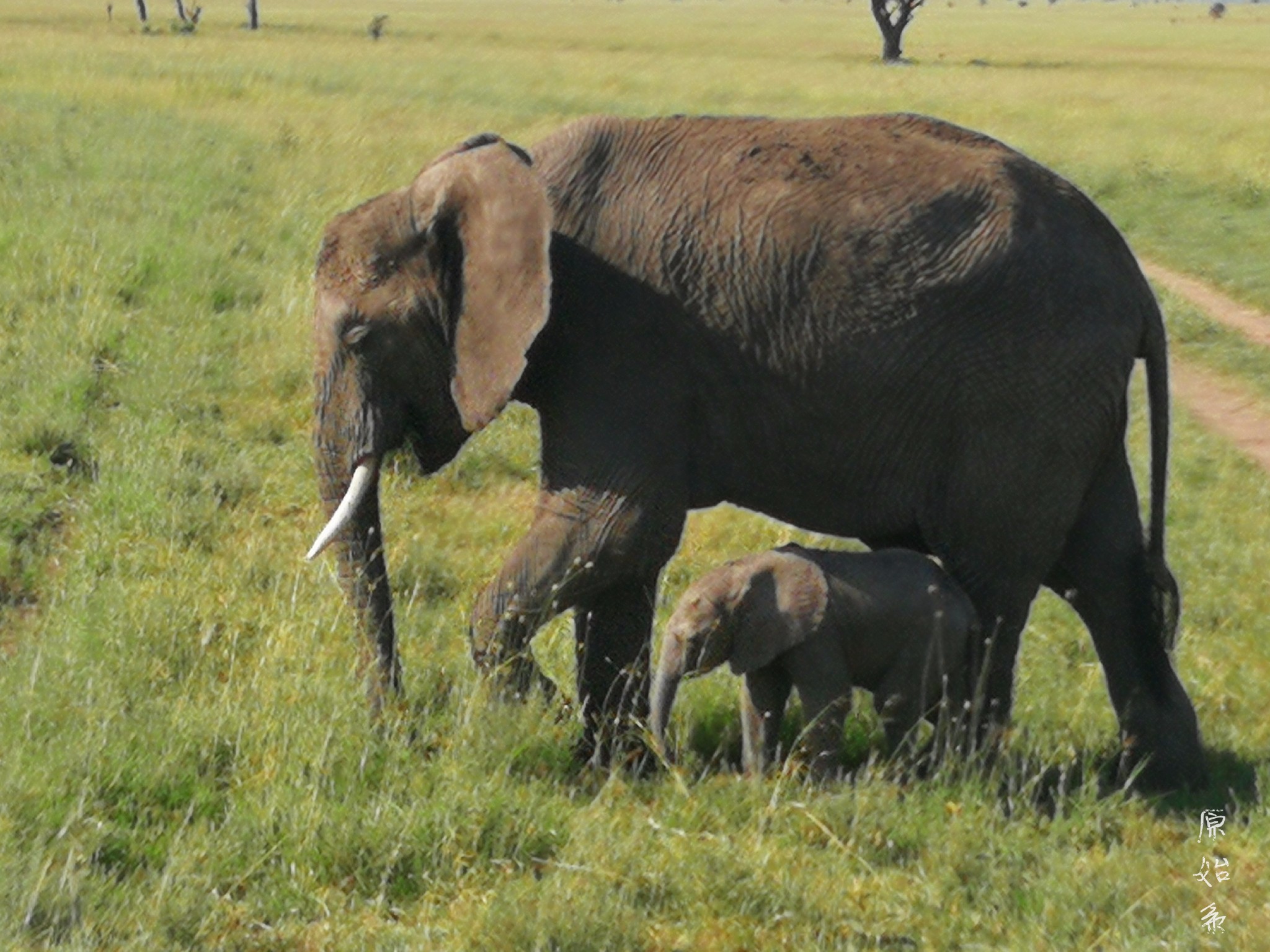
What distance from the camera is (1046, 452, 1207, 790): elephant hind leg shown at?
252 inches

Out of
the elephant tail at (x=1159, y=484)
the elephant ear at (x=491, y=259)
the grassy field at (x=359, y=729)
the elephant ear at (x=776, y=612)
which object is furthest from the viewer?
the elephant tail at (x=1159, y=484)

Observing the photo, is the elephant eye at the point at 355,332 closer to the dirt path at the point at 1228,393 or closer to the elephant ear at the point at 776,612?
the elephant ear at the point at 776,612

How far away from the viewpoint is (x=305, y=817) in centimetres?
529

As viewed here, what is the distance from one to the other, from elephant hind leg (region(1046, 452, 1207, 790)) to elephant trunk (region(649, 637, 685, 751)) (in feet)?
4.45

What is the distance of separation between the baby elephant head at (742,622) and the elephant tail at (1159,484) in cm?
120

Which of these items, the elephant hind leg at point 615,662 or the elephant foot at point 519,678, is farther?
the elephant hind leg at point 615,662

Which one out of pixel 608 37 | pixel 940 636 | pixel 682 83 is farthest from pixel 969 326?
pixel 608 37

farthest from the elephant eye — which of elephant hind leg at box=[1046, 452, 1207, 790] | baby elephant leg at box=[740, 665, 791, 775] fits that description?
elephant hind leg at box=[1046, 452, 1207, 790]

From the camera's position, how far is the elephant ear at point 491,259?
5633 millimetres

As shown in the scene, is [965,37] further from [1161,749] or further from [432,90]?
[1161,749]

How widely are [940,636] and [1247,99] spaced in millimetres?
31963

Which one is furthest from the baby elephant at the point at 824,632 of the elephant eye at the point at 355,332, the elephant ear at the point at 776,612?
the elephant eye at the point at 355,332

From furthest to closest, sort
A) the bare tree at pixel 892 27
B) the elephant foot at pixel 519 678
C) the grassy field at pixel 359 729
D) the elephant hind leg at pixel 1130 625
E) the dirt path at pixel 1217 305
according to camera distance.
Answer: the bare tree at pixel 892 27, the dirt path at pixel 1217 305, the elephant hind leg at pixel 1130 625, the elephant foot at pixel 519 678, the grassy field at pixel 359 729

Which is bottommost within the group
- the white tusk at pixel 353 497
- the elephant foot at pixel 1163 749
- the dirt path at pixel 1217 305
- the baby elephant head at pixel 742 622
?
the dirt path at pixel 1217 305
